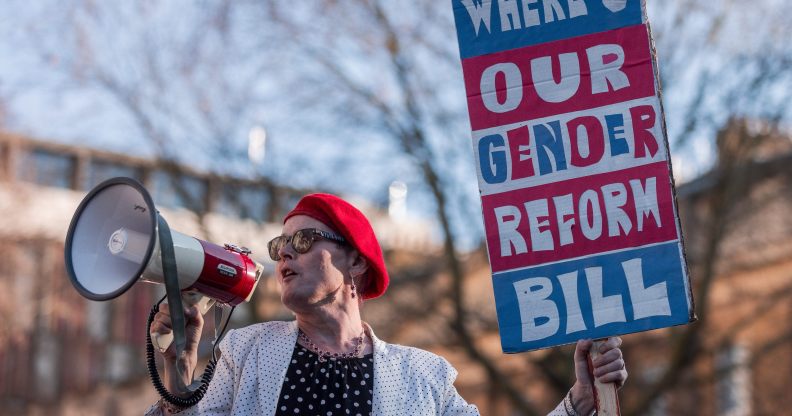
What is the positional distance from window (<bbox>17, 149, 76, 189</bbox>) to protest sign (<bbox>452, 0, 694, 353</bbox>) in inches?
481

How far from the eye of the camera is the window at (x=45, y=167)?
15914mm

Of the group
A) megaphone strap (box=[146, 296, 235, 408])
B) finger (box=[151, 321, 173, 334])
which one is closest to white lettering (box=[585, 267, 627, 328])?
megaphone strap (box=[146, 296, 235, 408])

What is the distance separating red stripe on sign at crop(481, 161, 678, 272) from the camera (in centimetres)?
387

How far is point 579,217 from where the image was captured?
12.8 feet

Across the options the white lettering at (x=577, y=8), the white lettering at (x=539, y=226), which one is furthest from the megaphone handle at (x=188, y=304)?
the white lettering at (x=577, y=8)

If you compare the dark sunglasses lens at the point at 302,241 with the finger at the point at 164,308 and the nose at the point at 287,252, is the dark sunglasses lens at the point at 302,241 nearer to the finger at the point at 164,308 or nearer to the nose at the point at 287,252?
the nose at the point at 287,252

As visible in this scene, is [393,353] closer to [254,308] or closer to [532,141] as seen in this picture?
[532,141]

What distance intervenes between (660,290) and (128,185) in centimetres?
163

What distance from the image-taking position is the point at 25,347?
21.6 metres

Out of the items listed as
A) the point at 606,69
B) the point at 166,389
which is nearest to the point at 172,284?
the point at 166,389

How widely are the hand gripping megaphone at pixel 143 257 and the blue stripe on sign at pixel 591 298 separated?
82 centimetres

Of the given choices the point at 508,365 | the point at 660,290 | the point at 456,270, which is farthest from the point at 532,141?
the point at 508,365

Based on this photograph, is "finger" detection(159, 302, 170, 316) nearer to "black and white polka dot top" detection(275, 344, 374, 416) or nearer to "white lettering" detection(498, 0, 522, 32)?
"black and white polka dot top" detection(275, 344, 374, 416)

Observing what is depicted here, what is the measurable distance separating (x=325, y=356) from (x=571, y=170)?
0.98m
